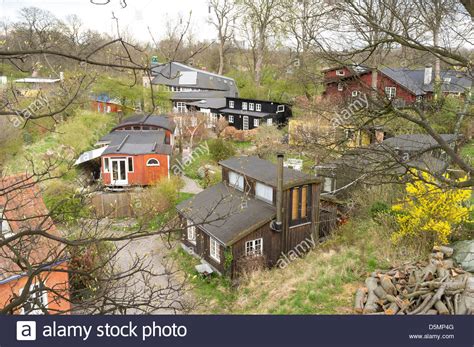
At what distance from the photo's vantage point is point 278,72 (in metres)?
35.3

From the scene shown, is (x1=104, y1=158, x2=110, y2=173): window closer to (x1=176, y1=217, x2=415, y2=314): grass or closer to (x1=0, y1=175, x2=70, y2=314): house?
(x1=176, y1=217, x2=415, y2=314): grass

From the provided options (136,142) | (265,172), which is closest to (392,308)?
(265,172)

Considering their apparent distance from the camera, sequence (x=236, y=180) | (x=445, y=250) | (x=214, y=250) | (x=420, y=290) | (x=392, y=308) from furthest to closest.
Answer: (x=236, y=180), (x=214, y=250), (x=445, y=250), (x=420, y=290), (x=392, y=308)

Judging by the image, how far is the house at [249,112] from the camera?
Result: 29797 millimetres

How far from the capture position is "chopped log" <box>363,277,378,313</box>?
780cm

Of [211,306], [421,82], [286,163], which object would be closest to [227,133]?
[286,163]

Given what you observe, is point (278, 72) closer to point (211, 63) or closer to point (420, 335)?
point (211, 63)

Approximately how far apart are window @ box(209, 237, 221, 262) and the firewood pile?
5522 millimetres

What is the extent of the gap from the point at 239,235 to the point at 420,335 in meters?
8.55

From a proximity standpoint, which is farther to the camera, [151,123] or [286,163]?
[151,123]

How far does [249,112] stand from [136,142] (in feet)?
36.6

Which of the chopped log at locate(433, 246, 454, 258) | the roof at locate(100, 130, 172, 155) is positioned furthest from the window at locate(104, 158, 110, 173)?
the chopped log at locate(433, 246, 454, 258)

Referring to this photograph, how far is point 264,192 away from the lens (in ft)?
46.3

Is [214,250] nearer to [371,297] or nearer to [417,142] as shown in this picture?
[371,297]
